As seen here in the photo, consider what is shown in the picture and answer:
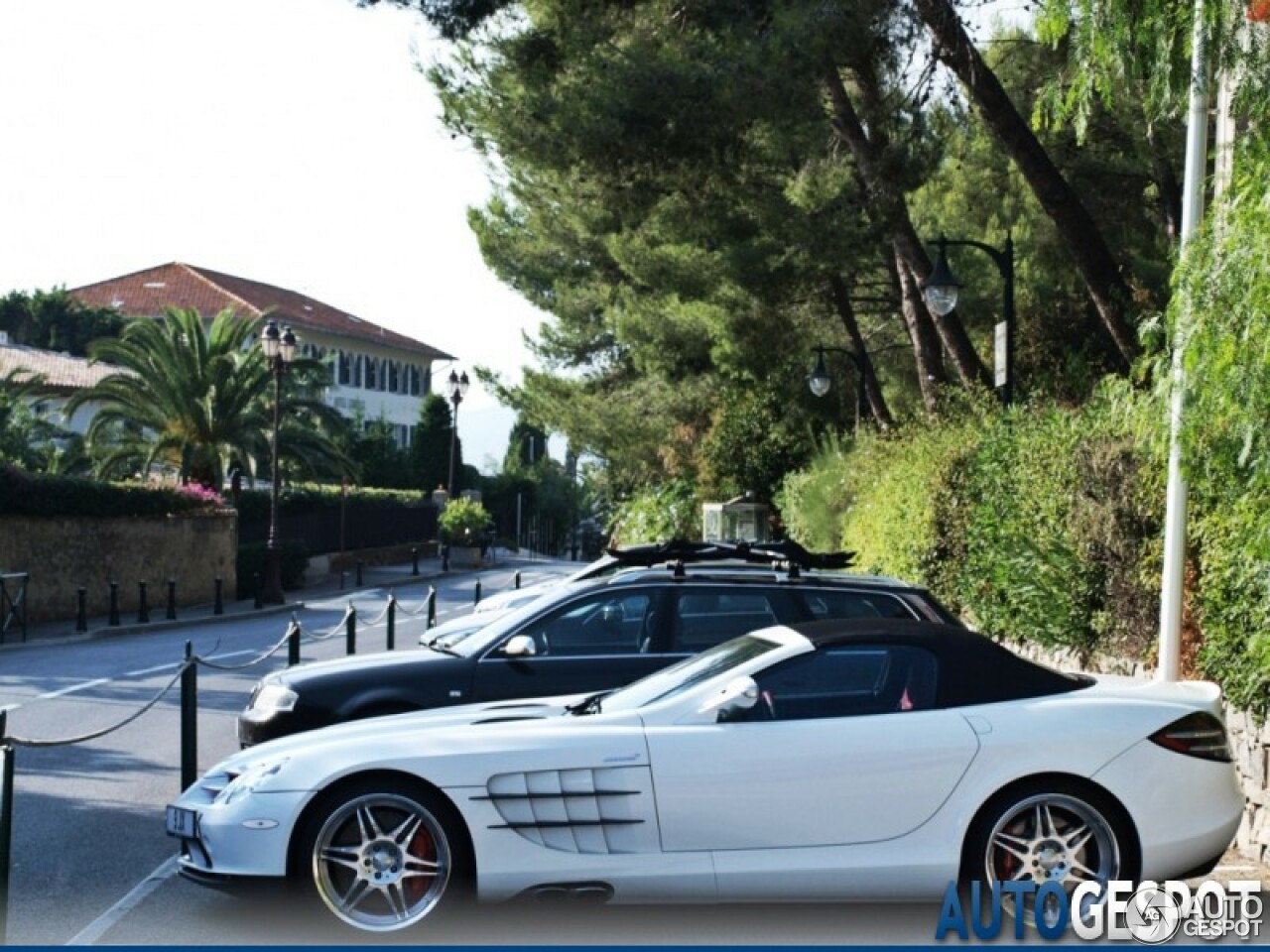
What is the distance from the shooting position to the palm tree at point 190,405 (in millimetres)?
41062

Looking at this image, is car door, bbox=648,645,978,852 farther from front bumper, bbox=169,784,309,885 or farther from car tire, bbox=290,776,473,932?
front bumper, bbox=169,784,309,885

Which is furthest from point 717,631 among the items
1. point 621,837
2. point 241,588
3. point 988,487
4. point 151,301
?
point 151,301

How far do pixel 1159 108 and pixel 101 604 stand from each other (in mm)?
26893

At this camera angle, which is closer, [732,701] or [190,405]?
[732,701]

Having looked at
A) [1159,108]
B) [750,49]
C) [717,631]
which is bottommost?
[717,631]

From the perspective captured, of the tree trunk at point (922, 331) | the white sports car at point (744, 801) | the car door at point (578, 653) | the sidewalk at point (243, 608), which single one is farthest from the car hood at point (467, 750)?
the sidewalk at point (243, 608)

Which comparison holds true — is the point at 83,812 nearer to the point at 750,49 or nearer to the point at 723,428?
the point at 750,49

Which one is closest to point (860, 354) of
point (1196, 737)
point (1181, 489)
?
point (1181, 489)

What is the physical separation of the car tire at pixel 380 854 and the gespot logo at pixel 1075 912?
2.14 metres

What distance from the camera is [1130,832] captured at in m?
7.33

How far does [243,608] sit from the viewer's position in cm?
3578

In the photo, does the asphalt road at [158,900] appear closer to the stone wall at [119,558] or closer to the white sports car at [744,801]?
the white sports car at [744,801]

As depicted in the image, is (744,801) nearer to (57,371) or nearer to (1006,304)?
(1006,304)

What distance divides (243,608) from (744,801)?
2995 centimetres
